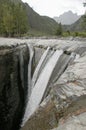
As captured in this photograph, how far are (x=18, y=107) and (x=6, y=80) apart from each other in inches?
97.8

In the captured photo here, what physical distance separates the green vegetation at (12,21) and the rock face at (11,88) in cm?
3588

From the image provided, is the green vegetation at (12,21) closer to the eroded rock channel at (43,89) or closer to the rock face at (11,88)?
the eroded rock channel at (43,89)

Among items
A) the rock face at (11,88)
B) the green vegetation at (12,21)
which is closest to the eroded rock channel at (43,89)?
the rock face at (11,88)

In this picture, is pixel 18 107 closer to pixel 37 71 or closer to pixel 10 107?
pixel 10 107

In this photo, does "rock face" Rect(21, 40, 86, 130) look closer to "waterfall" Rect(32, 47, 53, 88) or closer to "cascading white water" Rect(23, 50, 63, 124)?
"cascading white water" Rect(23, 50, 63, 124)

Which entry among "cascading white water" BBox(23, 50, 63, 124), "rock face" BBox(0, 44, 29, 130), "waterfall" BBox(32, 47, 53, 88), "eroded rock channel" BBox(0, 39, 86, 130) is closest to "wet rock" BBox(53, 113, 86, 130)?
"eroded rock channel" BBox(0, 39, 86, 130)

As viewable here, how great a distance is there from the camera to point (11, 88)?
14.9 m

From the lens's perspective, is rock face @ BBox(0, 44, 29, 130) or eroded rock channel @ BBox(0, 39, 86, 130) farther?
rock face @ BBox(0, 44, 29, 130)

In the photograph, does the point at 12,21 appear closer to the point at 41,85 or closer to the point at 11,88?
the point at 11,88

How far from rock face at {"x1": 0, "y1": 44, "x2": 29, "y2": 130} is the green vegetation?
35.9 m

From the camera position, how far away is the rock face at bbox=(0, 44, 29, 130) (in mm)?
13961

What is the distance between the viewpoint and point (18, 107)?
1546cm

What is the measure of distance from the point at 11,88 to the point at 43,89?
281cm

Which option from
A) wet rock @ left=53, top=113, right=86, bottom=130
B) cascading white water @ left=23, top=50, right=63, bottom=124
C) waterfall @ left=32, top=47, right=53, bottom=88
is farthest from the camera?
waterfall @ left=32, top=47, right=53, bottom=88
